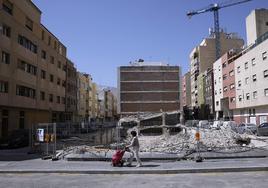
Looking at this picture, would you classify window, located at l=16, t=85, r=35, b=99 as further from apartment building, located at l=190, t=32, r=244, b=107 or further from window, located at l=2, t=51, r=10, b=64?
apartment building, located at l=190, t=32, r=244, b=107

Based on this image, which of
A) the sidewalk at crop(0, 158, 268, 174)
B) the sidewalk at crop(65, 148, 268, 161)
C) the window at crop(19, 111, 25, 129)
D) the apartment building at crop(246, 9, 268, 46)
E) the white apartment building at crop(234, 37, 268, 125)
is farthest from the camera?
the apartment building at crop(246, 9, 268, 46)

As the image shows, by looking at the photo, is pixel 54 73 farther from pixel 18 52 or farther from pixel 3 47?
pixel 3 47

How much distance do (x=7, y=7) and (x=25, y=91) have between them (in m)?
10.2

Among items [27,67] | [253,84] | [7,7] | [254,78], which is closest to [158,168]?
[7,7]

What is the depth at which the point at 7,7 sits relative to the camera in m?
40.5

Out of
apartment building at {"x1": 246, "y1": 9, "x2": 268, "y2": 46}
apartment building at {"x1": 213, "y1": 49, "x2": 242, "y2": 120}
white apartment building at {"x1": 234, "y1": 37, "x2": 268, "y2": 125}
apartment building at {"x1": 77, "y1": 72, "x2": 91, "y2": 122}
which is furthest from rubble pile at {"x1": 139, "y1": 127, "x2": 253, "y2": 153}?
apartment building at {"x1": 77, "y1": 72, "x2": 91, "y2": 122}

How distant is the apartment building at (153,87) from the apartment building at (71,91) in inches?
439

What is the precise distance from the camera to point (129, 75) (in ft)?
222

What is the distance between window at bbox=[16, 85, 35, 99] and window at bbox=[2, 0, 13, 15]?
27.0 feet

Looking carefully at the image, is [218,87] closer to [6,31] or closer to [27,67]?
[27,67]

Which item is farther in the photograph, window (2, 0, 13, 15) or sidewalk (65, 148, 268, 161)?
window (2, 0, 13, 15)

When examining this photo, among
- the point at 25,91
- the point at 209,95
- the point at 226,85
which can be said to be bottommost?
the point at 25,91

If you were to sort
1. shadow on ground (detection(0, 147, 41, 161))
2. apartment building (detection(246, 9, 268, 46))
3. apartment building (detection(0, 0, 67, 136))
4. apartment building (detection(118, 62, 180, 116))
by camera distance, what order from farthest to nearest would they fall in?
apartment building (detection(246, 9, 268, 46))
apartment building (detection(118, 62, 180, 116))
apartment building (detection(0, 0, 67, 136))
shadow on ground (detection(0, 147, 41, 161))

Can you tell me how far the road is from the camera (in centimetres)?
1183
